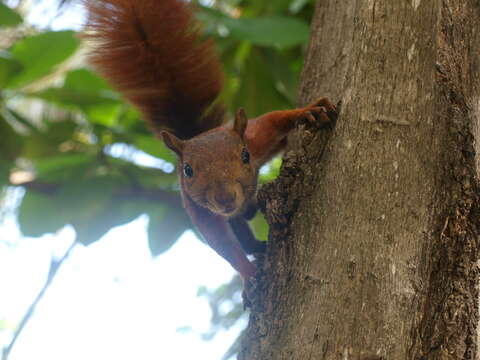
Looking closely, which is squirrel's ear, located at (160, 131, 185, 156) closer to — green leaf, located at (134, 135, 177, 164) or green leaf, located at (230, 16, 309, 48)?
green leaf, located at (134, 135, 177, 164)

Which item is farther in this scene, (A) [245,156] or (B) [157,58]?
(B) [157,58]

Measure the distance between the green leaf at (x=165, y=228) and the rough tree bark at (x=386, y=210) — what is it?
2.49ft

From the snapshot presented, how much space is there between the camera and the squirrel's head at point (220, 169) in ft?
5.00

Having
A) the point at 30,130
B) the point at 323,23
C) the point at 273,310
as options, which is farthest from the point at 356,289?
the point at 30,130

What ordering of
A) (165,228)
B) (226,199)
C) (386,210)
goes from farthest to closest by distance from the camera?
(165,228)
(226,199)
(386,210)

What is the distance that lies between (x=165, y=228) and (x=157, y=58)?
55cm

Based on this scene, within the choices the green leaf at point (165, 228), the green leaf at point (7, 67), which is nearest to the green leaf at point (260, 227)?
the green leaf at point (165, 228)

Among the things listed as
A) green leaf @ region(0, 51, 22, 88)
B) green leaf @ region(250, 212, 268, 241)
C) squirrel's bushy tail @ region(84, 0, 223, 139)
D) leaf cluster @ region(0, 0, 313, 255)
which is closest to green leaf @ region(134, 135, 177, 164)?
leaf cluster @ region(0, 0, 313, 255)

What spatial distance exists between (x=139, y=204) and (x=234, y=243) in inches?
16.9

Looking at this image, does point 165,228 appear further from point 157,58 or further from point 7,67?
point 7,67

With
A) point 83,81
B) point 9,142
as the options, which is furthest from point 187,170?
point 9,142

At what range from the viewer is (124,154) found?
6.59 feet

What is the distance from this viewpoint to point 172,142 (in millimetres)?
1701

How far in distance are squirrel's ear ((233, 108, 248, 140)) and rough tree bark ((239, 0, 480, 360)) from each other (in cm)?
44
